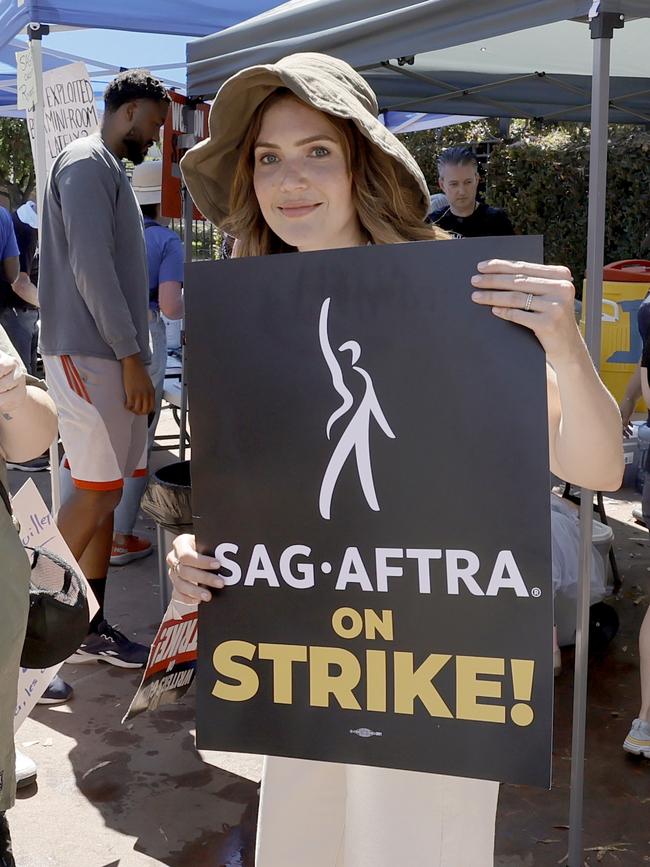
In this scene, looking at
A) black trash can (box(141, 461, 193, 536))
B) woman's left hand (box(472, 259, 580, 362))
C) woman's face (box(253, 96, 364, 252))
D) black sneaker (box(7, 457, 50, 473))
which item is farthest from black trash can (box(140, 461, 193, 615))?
black sneaker (box(7, 457, 50, 473))

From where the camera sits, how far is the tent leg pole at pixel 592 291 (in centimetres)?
235

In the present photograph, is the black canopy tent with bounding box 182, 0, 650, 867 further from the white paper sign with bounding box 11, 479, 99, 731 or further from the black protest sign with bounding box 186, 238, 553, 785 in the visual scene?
the white paper sign with bounding box 11, 479, 99, 731

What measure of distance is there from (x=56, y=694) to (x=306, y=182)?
2604 mm

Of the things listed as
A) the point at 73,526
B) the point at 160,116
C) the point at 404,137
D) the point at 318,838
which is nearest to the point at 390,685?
the point at 318,838

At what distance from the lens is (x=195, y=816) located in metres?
2.78

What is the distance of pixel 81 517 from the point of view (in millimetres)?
3557

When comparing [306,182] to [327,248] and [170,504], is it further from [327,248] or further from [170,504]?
[170,504]

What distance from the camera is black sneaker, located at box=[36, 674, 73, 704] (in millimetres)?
3504

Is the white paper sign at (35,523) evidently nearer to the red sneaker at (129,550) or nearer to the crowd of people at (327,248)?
Result: the crowd of people at (327,248)

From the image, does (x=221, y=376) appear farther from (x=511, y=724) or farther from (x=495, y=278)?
(x=511, y=724)

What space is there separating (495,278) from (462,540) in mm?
360

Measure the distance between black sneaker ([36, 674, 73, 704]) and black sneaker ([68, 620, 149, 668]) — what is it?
217 millimetres

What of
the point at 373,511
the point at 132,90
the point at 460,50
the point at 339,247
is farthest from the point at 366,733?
the point at 460,50

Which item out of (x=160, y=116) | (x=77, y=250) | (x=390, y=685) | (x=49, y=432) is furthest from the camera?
(x=160, y=116)
